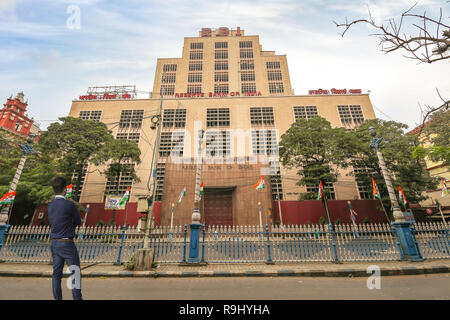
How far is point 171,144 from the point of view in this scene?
82.9 ft

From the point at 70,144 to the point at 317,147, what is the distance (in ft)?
72.6

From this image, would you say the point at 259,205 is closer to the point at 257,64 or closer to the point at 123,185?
the point at 123,185

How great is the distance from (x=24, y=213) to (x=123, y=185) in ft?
30.3

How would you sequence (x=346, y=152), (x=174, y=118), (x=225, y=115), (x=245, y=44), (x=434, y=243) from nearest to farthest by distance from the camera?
(x=434, y=243), (x=346, y=152), (x=174, y=118), (x=225, y=115), (x=245, y=44)

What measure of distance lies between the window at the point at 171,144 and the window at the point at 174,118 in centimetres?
123

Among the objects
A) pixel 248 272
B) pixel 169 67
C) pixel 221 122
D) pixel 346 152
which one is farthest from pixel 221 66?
pixel 248 272

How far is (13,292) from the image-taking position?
4.86m

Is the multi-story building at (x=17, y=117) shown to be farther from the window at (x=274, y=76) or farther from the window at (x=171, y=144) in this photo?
the window at (x=274, y=76)

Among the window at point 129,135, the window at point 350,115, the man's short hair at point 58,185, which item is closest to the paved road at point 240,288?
the man's short hair at point 58,185

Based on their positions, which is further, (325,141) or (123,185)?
(123,185)

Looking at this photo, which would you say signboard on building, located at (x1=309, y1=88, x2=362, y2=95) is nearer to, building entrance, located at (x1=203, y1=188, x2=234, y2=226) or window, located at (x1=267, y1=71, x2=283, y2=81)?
window, located at (x1=267, y1=71, x2=283, y2=81)

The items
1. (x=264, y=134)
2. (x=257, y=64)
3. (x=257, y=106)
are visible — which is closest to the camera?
(x=264, y=134)

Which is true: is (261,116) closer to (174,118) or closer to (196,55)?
(174,118)
